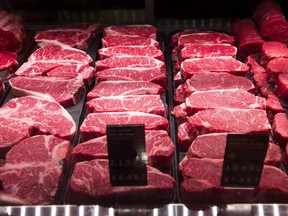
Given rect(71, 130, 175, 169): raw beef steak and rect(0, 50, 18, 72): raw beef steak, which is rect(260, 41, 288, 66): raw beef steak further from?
rect(0, 50, 18, 72): raw beef steak

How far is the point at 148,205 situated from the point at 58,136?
85 cm

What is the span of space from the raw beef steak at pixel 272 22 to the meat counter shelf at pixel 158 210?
2.09 metres

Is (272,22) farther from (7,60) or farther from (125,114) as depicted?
(7,60)

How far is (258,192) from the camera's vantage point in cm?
195

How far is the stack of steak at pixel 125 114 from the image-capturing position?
77.2 inches

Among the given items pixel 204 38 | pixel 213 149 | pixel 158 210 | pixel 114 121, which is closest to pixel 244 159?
pixel 158 210

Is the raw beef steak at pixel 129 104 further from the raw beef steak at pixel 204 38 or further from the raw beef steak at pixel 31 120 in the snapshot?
the raw beef steak at pixel 204 38

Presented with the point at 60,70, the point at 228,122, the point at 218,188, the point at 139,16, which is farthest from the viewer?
the point at 139,16

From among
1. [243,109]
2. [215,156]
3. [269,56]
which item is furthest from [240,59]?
[215,156]

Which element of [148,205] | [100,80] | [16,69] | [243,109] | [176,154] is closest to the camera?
[148,205]

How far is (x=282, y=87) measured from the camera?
2.79m

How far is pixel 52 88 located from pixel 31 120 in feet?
1.34

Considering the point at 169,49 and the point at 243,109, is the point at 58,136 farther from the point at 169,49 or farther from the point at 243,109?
the point at 169,49

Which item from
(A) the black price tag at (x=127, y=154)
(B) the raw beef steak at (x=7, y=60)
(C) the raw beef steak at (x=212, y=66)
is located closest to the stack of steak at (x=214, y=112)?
(C) the raw beef steak at (x=212, y=66)
